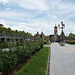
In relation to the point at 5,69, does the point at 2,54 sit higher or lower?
higher

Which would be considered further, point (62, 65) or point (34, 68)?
point (62, 65)

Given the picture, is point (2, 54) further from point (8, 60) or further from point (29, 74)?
point (29, 74)

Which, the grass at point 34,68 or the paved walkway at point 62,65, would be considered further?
the paved walkway at point 62,65

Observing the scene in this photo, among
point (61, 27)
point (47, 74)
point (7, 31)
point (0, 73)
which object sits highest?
point (61, 27)

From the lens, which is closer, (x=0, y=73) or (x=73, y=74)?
(x=0, y=73)

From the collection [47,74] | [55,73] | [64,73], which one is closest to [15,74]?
[47,74]

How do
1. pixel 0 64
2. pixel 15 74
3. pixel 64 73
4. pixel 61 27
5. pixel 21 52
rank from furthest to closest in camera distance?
1. pixel 61 27
2. pixel 21 52
3. pixel 64 73
4. pixel 15 74
5. pixel 0 64

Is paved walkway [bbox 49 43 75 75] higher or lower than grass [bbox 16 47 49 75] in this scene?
lower

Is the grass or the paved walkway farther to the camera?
the paved walkway

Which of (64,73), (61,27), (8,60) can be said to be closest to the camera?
(8,60)

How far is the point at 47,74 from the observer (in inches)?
151

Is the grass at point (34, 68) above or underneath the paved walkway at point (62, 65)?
above

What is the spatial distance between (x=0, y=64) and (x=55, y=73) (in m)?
2.48

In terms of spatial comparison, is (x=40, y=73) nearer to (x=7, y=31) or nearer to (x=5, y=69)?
(x=5, y=69)
